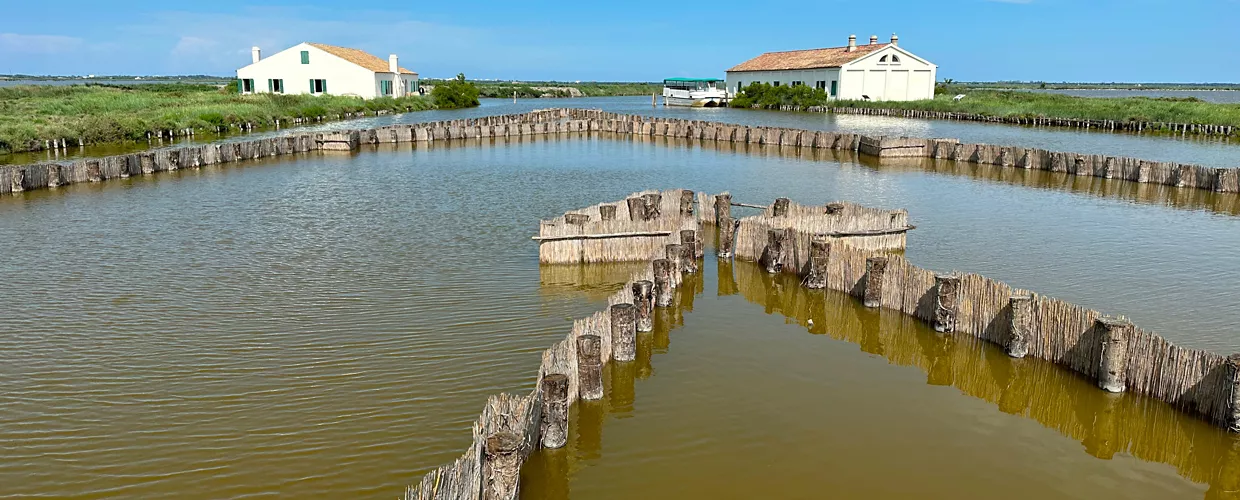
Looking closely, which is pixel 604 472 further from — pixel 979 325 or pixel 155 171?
pixel 155 171

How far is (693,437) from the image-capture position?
951 centimetres

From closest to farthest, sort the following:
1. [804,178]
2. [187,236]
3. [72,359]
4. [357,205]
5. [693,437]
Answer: [693,437], [72,359], [187,236], [357,205], [804,178]

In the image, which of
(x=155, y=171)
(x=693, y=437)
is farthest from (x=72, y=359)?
(x=155, y=171)

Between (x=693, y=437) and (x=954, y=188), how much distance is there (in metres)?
21.5

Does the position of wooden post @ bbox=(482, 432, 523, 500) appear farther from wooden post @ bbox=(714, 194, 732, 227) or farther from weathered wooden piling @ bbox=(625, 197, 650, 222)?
wooden post @ bbox=(714, 194, 732, 227)

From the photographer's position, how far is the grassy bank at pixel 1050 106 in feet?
174

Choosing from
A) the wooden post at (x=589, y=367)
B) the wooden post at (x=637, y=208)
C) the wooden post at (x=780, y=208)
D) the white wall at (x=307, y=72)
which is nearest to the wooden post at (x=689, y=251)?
the wooden post at (x=637, y=208)

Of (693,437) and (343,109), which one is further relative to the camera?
(343,109)

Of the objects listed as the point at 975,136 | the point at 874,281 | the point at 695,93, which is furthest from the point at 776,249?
the point at 695,93

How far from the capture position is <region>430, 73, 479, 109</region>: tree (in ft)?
289

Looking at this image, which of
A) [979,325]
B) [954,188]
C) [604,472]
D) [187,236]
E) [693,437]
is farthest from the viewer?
[954,188]

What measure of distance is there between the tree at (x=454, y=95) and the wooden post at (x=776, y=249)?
249 ft

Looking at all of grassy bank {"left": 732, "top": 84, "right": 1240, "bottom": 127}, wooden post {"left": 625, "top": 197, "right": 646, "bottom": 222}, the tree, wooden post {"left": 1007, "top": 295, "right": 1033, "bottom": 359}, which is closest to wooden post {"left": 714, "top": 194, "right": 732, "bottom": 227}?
wooden post {"left": 625, "top": 197, "right": 646, "bottom": 222}

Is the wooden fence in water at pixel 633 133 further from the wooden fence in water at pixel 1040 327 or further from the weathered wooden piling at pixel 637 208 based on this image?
the weathered wooden piling at pixel 637 208
